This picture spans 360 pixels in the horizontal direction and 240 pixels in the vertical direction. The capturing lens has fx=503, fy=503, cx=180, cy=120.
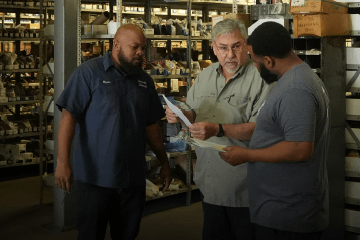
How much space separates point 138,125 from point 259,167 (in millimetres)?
1034

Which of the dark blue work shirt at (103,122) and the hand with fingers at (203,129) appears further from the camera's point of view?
the dark blue work shirt at (103,122)

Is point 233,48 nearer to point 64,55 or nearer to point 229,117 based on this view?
point 229,117

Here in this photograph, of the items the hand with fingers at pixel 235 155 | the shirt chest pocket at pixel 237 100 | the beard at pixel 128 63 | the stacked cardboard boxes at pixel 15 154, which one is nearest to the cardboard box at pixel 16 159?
the stacked cardboard boxes at pixel 15 154

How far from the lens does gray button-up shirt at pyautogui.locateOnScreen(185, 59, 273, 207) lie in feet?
9.29

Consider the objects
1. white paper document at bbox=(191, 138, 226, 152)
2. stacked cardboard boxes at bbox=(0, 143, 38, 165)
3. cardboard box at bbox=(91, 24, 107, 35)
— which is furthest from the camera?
stacked cardboard boxes at bbox=(0, 143, 38, 165)

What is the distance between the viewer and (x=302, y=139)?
2033mm

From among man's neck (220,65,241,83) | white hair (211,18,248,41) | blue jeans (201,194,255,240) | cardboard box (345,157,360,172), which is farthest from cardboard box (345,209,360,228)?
white hair (211,18,248,41)

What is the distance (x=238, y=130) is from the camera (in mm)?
2771

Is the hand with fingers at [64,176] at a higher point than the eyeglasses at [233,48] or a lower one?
lower

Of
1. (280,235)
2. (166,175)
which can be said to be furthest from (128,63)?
(280,235)

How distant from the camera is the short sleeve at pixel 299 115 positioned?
6.68 feet

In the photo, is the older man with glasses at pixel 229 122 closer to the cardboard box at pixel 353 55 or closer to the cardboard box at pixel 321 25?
the cardboard box at pixel 321 25

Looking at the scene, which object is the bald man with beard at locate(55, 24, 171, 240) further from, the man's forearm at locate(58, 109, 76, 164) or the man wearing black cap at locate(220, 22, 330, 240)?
the man wearing black cap at locate(220, 22, 330, 240)

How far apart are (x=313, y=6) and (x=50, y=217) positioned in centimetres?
347
